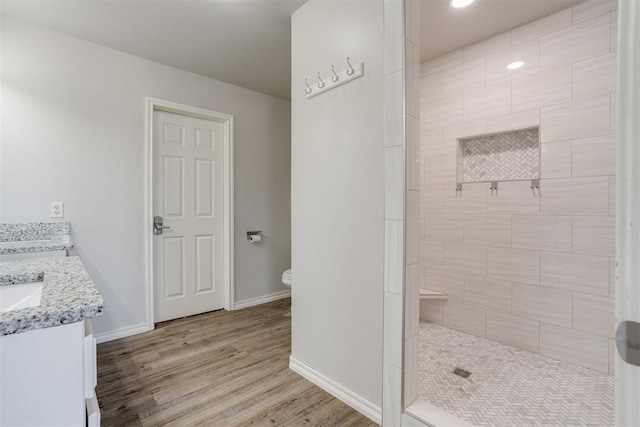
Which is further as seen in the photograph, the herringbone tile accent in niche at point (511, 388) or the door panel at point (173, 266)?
the door panel at point (173, 266)

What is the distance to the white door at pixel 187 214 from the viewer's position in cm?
287

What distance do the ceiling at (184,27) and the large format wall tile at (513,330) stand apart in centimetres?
270

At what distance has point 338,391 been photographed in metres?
1.77

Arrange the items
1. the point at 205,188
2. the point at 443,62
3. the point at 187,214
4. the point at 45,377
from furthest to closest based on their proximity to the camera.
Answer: the point at 205,188 → the point at 187,214 → the point at 443,62 → the point at 45,377

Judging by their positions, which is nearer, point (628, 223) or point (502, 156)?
point (628, 223)

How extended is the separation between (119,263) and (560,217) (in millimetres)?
Answer: 3429

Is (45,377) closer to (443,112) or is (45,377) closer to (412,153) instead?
(412,153)

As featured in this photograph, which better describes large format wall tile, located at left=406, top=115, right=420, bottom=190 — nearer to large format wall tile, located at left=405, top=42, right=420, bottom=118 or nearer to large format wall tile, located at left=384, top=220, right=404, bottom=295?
large format wall tile, located at left=405, top=42, right=420, bottom=118

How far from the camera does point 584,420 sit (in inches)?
59.7

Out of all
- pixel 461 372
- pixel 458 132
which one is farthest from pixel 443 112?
pixel 461 372

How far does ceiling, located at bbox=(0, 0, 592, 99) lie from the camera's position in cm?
200

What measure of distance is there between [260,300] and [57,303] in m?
2.85

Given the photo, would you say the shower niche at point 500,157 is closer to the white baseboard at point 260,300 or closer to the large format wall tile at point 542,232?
the large format wall tile at point 542,232

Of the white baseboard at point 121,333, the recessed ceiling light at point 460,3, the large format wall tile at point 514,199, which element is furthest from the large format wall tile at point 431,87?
the white baseboard at point 121,333
